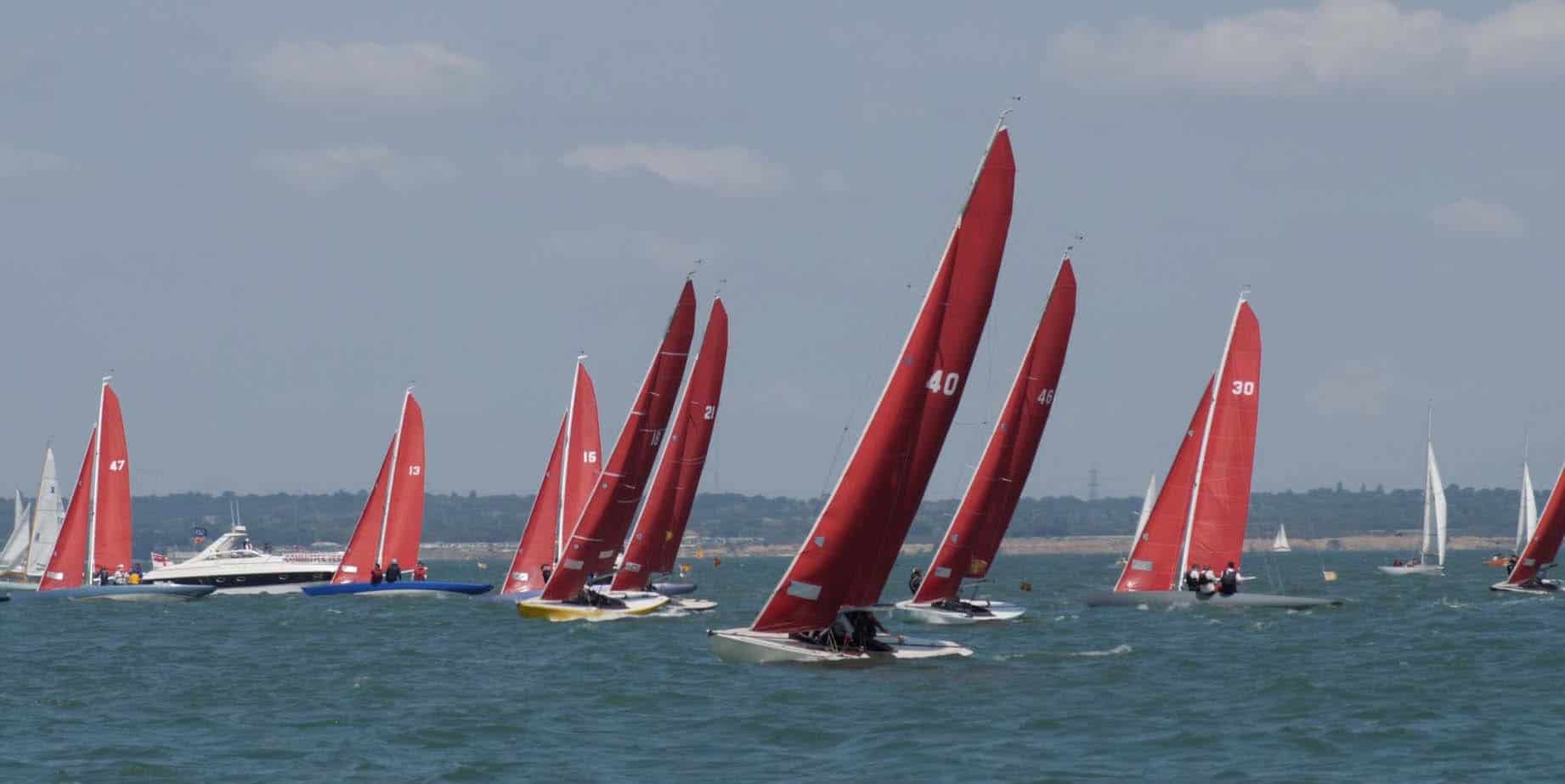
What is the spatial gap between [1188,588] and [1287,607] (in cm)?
274

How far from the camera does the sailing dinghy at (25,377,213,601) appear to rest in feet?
239

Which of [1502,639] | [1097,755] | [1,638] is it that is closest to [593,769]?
[1097,755]

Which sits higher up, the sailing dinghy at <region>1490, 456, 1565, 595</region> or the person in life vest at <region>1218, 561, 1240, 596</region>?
the sailing dinghy at <region>1490, 456, 1565, 595</region>

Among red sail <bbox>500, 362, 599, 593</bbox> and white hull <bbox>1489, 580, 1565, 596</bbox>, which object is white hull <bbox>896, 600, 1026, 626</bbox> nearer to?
red sail <bbox>500, 362, 599, 593</bbox>

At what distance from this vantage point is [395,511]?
2874 inches

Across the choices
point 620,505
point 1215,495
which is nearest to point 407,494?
point 620,505

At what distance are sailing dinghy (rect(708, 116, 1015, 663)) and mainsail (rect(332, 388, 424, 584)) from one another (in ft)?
120

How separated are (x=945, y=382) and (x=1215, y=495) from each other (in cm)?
2454

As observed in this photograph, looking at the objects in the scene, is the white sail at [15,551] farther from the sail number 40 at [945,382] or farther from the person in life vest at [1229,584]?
the sail number 40 at [945,382]

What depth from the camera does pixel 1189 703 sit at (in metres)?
34.2

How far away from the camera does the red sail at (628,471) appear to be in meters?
54.9

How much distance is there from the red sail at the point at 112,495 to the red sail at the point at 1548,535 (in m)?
46.1

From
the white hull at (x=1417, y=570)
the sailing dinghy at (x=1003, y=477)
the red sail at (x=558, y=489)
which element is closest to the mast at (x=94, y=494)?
the red sail at (x=558, y=489)

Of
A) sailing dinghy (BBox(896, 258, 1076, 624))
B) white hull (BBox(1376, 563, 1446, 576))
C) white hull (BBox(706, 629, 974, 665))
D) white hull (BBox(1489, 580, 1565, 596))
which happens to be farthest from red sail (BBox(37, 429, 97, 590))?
white hull (BBox(1376, 563, 1446, 576))
